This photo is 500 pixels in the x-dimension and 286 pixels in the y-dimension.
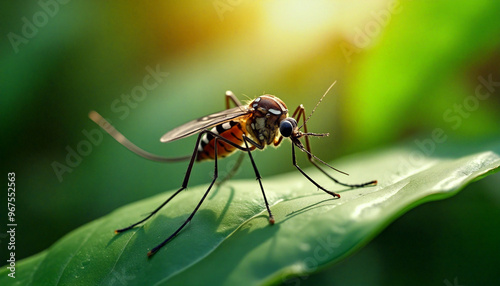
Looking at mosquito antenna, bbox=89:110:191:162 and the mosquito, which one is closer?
the mosquito

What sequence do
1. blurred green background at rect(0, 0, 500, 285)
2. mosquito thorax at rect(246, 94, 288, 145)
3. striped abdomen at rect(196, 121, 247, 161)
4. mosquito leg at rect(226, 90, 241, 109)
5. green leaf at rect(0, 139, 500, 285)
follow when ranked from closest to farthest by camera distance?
green leaf at rect(0, 139, 500, 285) → blurred green background at rect(0, 0, 500, 285) → mosquito thorax at rect(246, 94, 288, 145) → striped abdomen at rect(196, 121, 247, 161) → mosquito leg at rect(226, 90, 241, 109)

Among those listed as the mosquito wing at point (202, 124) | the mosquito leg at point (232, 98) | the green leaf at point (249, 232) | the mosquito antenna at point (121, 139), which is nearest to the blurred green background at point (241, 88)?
the mosquito antenna at point (121, 139)

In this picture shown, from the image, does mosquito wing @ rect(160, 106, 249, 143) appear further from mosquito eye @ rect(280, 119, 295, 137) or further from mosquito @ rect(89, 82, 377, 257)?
mosquito eye @ rect(280, 119, 295, 137)

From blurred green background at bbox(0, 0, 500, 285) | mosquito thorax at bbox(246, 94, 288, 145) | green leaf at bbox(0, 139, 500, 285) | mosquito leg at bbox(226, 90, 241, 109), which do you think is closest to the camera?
green leaf at bbox(0, 139, 500, 285)

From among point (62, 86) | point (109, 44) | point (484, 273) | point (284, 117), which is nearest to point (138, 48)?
point (109, 44)

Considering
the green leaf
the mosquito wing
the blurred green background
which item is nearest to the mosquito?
the mosquito wing

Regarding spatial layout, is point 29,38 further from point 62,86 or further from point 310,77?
point 310,77

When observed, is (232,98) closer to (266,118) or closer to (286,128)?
(266,118)

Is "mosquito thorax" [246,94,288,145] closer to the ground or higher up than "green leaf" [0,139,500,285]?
higher up
